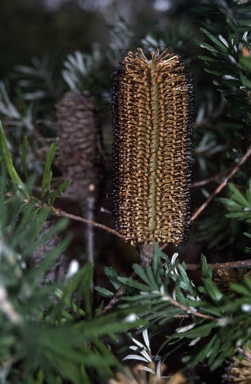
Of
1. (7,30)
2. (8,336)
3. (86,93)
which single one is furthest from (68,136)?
(7,30)

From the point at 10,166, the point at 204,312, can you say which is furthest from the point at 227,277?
the point at 10,166

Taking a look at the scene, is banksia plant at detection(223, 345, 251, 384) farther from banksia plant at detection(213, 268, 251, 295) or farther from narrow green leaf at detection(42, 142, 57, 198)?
narrow green leaf at detection(42, 142, 57, 198)

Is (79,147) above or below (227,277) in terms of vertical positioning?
above

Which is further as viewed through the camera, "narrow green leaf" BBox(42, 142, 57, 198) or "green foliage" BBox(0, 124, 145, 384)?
"narrow green leaf" BBox(42, 142, 57, 198)

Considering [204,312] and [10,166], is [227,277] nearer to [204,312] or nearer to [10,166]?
[204,312]

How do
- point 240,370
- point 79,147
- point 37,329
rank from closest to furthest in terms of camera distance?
point 37,329, point 240,370, point 79,147

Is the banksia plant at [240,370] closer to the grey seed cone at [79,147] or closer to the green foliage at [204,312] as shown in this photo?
the green foliage at [204,312]

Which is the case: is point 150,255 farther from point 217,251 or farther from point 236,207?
point 217,251

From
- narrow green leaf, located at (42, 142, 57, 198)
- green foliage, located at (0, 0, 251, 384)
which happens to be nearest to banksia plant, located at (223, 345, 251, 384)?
green foliage, located at (0, 0, 251, 384)

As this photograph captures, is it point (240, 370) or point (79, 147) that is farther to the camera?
point (79, 147)
